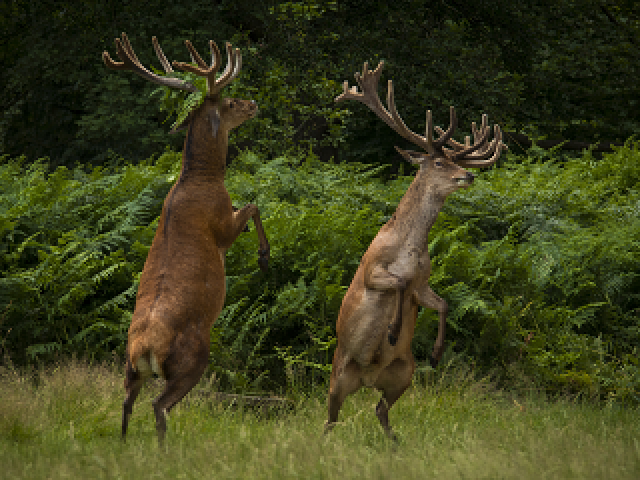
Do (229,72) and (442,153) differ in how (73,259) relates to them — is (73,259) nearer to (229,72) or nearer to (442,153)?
(229,72)

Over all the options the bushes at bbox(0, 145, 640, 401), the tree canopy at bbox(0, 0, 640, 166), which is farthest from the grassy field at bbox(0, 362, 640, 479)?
the tree canopy at bbox(0, 0, 640, 166)

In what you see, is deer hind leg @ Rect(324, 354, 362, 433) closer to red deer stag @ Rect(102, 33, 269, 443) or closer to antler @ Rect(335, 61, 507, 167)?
red deer stag @ Rect(102, 33, 269, 443)

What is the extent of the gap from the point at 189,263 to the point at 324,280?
2547 mm

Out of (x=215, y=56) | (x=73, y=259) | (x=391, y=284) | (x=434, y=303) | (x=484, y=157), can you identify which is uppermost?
(x=215, y=56)

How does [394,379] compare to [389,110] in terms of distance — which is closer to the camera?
[394,379]

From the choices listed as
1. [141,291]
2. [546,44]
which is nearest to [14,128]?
[546,44]

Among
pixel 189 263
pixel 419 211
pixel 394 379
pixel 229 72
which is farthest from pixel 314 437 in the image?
pixel 229 72

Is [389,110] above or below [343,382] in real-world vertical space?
above

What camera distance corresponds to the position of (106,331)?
284 inches

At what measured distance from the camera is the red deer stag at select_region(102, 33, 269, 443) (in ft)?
13.9

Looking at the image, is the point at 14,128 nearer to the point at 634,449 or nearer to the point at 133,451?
the point at 133,451

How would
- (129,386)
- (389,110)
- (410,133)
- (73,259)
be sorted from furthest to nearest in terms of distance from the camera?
(73,259)
(389,110)
(410,133)
(129,386)

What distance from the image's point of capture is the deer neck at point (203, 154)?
4.77 meters

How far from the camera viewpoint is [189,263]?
4441mm
